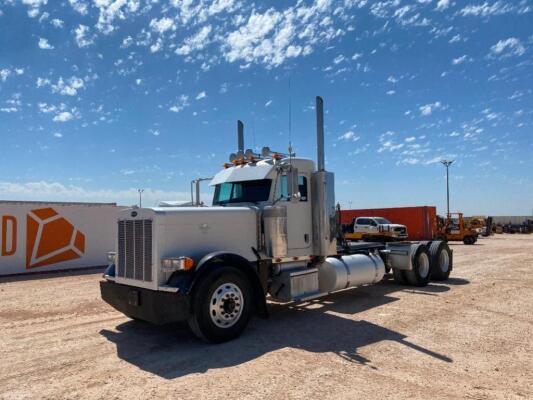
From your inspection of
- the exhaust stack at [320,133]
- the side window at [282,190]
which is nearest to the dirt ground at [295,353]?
the side window at [282,190]

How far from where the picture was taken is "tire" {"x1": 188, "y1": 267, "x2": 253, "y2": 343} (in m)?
6.17

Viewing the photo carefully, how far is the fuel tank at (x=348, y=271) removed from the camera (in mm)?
8891

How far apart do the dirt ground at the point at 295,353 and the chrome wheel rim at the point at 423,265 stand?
2.27m

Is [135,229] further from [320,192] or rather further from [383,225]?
[383,225]

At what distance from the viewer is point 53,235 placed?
17391 mm

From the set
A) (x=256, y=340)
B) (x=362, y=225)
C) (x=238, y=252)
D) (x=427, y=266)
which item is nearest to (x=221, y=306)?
(x=256, y=340)

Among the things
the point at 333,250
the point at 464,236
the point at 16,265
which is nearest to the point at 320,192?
the point at 333,250

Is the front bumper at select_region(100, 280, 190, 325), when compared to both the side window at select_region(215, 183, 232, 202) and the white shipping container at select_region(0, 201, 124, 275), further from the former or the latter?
the white shipping container at select_region(0, 201, 124, 275)

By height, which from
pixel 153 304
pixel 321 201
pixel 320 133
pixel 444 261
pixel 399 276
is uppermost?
pixel 320 133

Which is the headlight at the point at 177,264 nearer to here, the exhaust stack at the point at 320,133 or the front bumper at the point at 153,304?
the front bumper at the point at 153,304

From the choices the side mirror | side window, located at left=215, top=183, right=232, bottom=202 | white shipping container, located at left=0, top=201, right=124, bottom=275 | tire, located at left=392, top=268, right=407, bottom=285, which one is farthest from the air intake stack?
white shipping container, located at left=0, top=201, right=124, bottom=275

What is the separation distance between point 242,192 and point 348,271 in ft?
10.1

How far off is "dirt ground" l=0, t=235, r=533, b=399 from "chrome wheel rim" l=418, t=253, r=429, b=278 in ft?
7.45

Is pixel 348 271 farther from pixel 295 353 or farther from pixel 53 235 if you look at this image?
pixel 53 235
